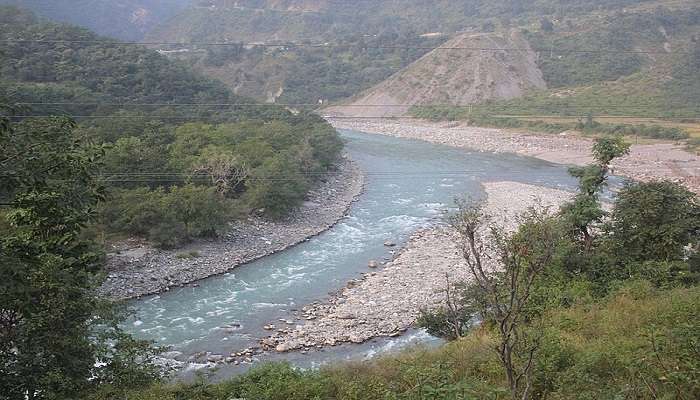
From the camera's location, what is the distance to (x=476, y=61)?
60.9m

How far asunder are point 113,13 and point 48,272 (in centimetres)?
11160

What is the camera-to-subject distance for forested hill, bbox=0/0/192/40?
3147 inches

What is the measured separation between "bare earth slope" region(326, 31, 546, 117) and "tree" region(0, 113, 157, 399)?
53086 millimetres

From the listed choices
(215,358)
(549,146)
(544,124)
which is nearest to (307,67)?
(544,124)

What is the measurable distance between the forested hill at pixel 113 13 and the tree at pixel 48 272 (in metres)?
76.0

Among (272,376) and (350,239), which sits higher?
(272,376)

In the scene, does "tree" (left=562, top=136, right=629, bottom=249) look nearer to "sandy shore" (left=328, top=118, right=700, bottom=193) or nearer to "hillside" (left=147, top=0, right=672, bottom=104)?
"sandy shore" (left=328, top=118, right=700, bottom=193)

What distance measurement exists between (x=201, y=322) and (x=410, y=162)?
22.8 metres

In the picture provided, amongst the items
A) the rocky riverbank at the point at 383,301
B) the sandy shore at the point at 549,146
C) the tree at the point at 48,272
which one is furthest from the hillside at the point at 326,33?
the tree at the point at 48,272

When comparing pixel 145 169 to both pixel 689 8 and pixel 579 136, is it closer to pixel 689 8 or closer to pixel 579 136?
pixel 579 136

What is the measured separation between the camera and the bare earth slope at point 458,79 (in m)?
58.6

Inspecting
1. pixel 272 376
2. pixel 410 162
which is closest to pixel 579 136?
pixel 410 162

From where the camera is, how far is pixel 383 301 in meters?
14.1

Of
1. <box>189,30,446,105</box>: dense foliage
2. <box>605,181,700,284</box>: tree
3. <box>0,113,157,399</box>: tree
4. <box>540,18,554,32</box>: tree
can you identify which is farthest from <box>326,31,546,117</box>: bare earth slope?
<box>0,113,157,399</box>: tree
